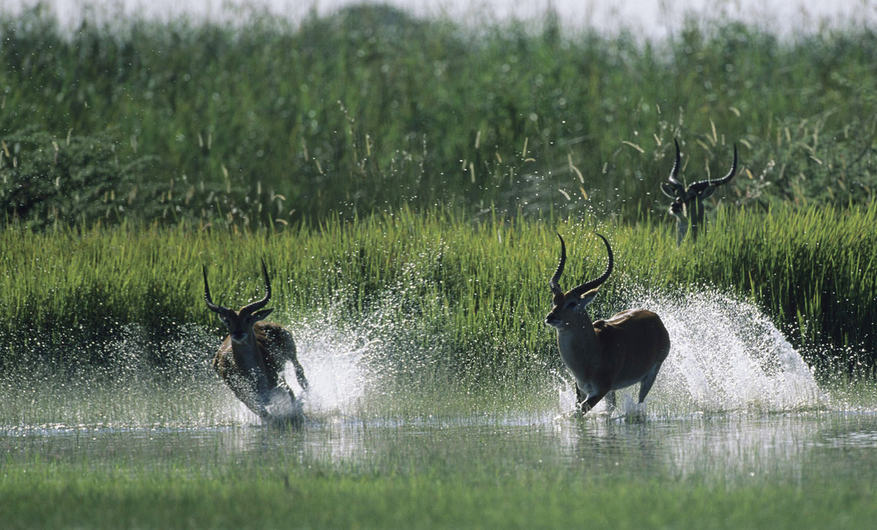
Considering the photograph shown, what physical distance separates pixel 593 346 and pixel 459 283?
3370 millimetres

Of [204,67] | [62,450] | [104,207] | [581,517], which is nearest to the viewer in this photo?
[581,517]

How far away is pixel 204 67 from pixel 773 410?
20069 mm

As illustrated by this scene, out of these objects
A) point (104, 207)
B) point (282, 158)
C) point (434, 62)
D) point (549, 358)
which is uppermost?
point (434, 62)

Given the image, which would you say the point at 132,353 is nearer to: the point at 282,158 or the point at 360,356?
the point at 360,356

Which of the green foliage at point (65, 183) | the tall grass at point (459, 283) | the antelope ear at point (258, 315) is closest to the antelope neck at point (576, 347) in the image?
the tall grass at point (459, 283)

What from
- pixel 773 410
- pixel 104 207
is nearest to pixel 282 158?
pixel 104 207

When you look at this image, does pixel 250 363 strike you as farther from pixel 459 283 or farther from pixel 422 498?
pixel 422 498

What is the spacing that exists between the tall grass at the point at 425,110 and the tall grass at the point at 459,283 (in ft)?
13.8

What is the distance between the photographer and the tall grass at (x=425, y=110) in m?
19.9

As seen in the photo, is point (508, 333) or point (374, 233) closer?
point (508, 333)

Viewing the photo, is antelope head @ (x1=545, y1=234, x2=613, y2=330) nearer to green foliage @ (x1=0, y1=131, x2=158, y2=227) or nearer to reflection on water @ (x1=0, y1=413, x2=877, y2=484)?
reflection on water @ (x1=0, y1=413, x2=877, y2=484)

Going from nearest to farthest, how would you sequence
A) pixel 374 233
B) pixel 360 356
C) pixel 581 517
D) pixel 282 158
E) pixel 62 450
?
pixel 581 517, pixel 62 450, pixel 360 356, pixel 374 233, pixel 282 158

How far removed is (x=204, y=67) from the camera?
90.2 feet

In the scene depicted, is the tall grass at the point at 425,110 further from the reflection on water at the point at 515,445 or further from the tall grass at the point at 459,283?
the reflection on water at the point at 515,445
